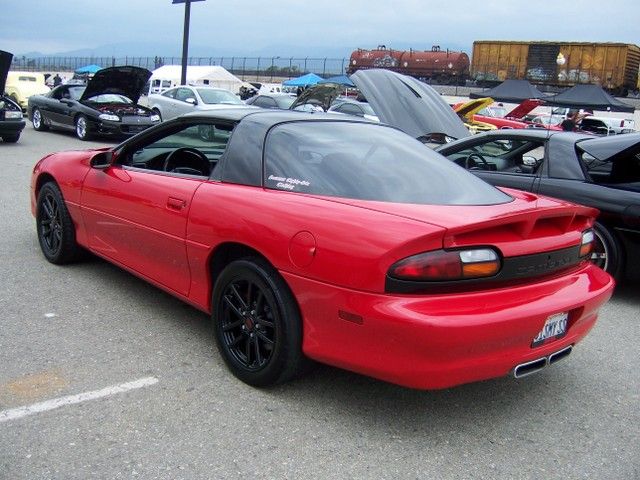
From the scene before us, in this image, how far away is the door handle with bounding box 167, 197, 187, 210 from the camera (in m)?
3.69

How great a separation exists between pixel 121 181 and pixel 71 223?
3.03 ft

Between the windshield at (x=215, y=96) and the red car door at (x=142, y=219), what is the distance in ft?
44.1

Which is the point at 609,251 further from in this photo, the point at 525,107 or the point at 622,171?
the point at 525,107

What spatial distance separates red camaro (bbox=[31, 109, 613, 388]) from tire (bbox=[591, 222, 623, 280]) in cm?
185

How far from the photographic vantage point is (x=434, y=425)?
10.0 ft

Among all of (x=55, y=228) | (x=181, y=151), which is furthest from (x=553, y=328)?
(x=55, y=228)

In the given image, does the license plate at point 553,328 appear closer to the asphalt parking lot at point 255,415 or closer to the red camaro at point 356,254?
the red camaro at point 356,254

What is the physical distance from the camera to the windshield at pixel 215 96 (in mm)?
17656

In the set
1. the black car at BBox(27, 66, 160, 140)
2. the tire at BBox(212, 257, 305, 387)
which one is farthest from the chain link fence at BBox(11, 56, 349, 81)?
the tire at BBox(212, 257, 305, 387)

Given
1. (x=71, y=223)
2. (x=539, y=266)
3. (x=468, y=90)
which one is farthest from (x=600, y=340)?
(x=468, y=90)

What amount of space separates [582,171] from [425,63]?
4025 cm

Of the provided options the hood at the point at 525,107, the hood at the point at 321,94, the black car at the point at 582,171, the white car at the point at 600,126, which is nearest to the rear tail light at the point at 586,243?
the black car at the point at 582,171

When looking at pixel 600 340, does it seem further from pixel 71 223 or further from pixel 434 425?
pixel 71 223

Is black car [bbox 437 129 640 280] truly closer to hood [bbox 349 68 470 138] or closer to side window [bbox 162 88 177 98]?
hood [bbox 349 68 470 138]
